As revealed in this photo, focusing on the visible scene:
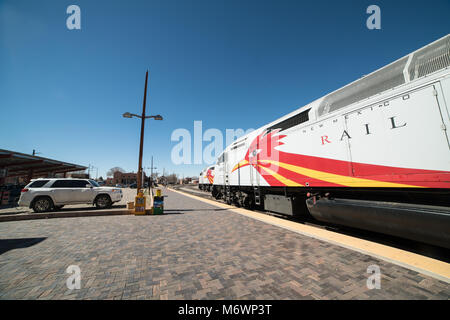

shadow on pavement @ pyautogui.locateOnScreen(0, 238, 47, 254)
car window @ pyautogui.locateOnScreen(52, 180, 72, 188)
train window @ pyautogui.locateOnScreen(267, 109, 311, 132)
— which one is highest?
train window @ pyautogui.locateOnScreen(267, 109, 311, 132)

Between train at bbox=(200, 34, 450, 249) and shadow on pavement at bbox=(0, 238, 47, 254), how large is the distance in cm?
785

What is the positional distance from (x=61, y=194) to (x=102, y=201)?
1945 millimetres

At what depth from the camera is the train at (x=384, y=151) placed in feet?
10.5

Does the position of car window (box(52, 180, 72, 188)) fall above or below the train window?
below

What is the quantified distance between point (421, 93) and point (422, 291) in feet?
11.5

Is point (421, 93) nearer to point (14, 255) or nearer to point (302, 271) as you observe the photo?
point (302, 271)

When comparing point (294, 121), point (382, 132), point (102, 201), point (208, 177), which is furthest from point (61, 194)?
point (208, 177)

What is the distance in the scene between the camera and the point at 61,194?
30.5ft

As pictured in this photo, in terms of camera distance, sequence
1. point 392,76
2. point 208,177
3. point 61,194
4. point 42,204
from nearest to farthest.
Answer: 1. point 392,76
2. point 42,204
3. point 61,194
4. point 208,177

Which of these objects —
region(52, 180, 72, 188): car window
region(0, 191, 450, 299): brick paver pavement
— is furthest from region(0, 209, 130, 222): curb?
region(0, 191, 450, 299): brick paver pavement

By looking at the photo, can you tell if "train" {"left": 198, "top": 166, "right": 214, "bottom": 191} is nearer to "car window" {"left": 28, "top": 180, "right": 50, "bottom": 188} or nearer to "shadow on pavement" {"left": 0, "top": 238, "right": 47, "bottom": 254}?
"car window" {"left": 28, "top": 180, "right": 50, "bottom": 188}

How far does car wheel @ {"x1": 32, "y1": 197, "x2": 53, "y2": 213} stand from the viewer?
29.1ft

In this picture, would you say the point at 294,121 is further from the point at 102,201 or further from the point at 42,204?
the point at 42,204

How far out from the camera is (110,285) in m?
2.64
